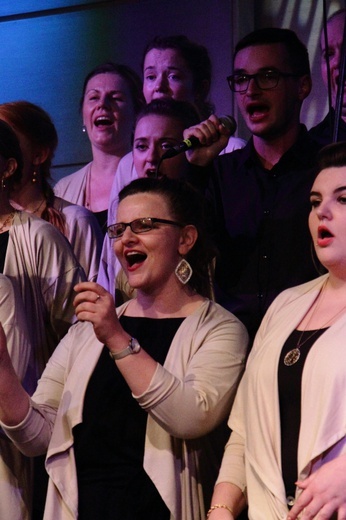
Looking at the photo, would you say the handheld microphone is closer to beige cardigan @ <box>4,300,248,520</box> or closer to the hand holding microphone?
the hand holding microphone

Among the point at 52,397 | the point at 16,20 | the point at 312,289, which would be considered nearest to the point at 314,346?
the point at 312,289

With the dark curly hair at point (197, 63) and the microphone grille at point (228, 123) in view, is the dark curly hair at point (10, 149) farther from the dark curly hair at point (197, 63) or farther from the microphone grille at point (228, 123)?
the dark curly hair at point (197, 63)

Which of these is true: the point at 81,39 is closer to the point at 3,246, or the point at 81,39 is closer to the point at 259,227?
the point at 3,246

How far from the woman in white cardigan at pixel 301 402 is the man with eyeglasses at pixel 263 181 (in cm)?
44

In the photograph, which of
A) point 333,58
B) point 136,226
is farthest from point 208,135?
point 333,58

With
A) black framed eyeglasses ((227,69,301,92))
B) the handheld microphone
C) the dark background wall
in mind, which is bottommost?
the handheld microphone

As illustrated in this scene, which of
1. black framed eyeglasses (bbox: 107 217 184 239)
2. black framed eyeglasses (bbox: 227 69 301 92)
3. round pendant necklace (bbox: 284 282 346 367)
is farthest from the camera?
black framed eyeglasses (bbox: 227 69 301 92)

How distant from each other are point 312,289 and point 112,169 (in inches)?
67.9

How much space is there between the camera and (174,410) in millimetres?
2186

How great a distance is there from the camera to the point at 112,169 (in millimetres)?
3834

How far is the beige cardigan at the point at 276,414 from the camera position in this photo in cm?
191

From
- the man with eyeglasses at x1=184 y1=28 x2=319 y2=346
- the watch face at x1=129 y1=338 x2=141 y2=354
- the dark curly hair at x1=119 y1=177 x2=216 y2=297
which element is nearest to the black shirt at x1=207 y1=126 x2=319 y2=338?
the man with eyeglasses at x1=184 y1=28 x2=319 y2=346

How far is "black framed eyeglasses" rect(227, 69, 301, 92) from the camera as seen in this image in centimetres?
289

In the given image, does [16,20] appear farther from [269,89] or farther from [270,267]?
[270,267]
